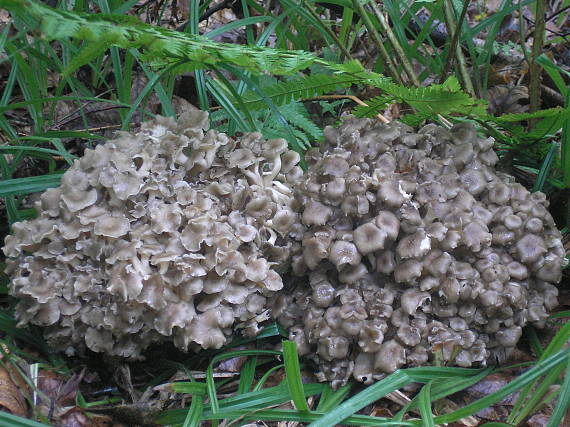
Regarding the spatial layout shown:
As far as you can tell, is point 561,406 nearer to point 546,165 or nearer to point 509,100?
point 546,165

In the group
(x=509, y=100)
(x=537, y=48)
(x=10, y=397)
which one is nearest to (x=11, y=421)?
(x=10, y=397)

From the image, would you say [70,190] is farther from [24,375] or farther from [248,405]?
[248,405]

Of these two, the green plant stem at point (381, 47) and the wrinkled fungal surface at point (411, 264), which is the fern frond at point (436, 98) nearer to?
the wrinkled fungal surface at point (411, 264)

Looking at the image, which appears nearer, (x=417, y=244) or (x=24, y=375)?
(x=24, y=375)

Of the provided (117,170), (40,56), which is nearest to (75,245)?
(117,170)

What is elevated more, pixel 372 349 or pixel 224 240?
pixel 224 240

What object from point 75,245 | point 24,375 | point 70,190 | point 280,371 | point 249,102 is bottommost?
point 280,371

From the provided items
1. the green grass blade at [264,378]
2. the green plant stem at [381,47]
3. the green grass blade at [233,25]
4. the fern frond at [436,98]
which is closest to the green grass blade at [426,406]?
the green grass blade at [264,378]
